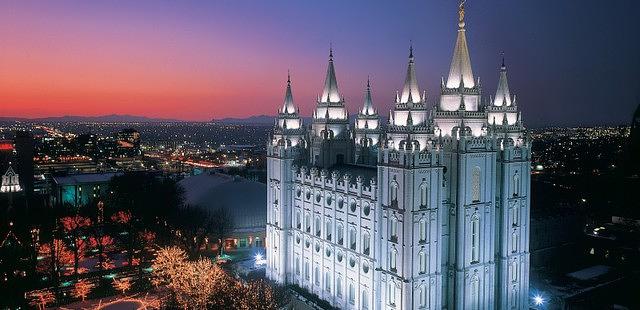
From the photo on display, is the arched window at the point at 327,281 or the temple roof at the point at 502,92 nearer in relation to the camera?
the temple roof at the point at 502,92

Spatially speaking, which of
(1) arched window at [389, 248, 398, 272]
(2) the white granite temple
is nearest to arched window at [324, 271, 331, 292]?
(2) the white granite temple

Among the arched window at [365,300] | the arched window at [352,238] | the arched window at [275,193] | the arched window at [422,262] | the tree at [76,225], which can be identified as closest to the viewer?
the arched window at [422,262]

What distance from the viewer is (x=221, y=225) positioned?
77.4 m

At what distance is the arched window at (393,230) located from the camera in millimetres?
44312

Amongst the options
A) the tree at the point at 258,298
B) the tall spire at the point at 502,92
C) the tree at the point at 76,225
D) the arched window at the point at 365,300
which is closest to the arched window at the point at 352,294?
the arched window at the point at 365,300

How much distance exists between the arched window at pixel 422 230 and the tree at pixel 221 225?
39.9m

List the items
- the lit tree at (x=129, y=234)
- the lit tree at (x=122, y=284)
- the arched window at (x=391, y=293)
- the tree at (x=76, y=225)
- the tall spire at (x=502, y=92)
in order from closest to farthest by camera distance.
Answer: the arched window at (x=391, y=293), the tall spire at (x=502, y=92), the lit tree at (x=122, y=284), the lit tree at (x=129, y=234), the tree at (x=76, y=225)

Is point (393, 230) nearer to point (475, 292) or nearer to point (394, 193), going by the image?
point (394, 193)

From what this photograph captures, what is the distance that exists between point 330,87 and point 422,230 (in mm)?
24879

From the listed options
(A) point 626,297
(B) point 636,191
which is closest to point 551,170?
(B) point 636,191

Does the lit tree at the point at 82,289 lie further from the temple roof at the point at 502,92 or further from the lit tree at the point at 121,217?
the temple roof at the point at 502,92

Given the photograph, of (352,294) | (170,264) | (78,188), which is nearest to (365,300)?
(352,294)

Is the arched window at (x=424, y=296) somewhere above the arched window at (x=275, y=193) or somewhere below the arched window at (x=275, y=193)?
below

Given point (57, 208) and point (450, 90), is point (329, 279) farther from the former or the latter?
point (57, 208)
